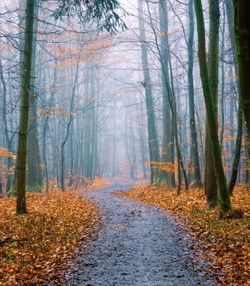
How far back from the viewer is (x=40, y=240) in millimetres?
5797

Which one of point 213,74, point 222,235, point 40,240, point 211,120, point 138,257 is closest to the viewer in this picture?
point 138,257

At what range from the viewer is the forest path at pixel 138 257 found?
3957mm

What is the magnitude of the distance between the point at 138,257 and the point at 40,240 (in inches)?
90.0

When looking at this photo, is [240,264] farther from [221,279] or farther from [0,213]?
[0,213]

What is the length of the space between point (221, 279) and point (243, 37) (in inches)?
126

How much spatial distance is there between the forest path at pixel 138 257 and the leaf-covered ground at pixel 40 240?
0.35 meters

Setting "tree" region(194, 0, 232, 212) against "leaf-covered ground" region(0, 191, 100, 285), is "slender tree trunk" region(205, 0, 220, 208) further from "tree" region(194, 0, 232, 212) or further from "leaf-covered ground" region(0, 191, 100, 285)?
"leaf-covered ground" region(0, 191, 100, 285)

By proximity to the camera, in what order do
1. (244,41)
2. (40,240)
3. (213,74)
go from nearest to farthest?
(244,41) → (40,240) → (213,74)

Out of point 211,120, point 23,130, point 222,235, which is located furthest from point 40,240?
point 211,120

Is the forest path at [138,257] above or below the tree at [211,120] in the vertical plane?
below

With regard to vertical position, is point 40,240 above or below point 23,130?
below

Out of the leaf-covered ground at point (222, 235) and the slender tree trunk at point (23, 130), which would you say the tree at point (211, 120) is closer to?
the leaf-covered ground at point (222, 235)

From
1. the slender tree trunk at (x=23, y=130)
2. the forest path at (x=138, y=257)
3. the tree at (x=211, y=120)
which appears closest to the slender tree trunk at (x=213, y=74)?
the tree at (x=211, y=120)

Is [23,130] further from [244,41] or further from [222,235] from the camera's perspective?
[244,41]
